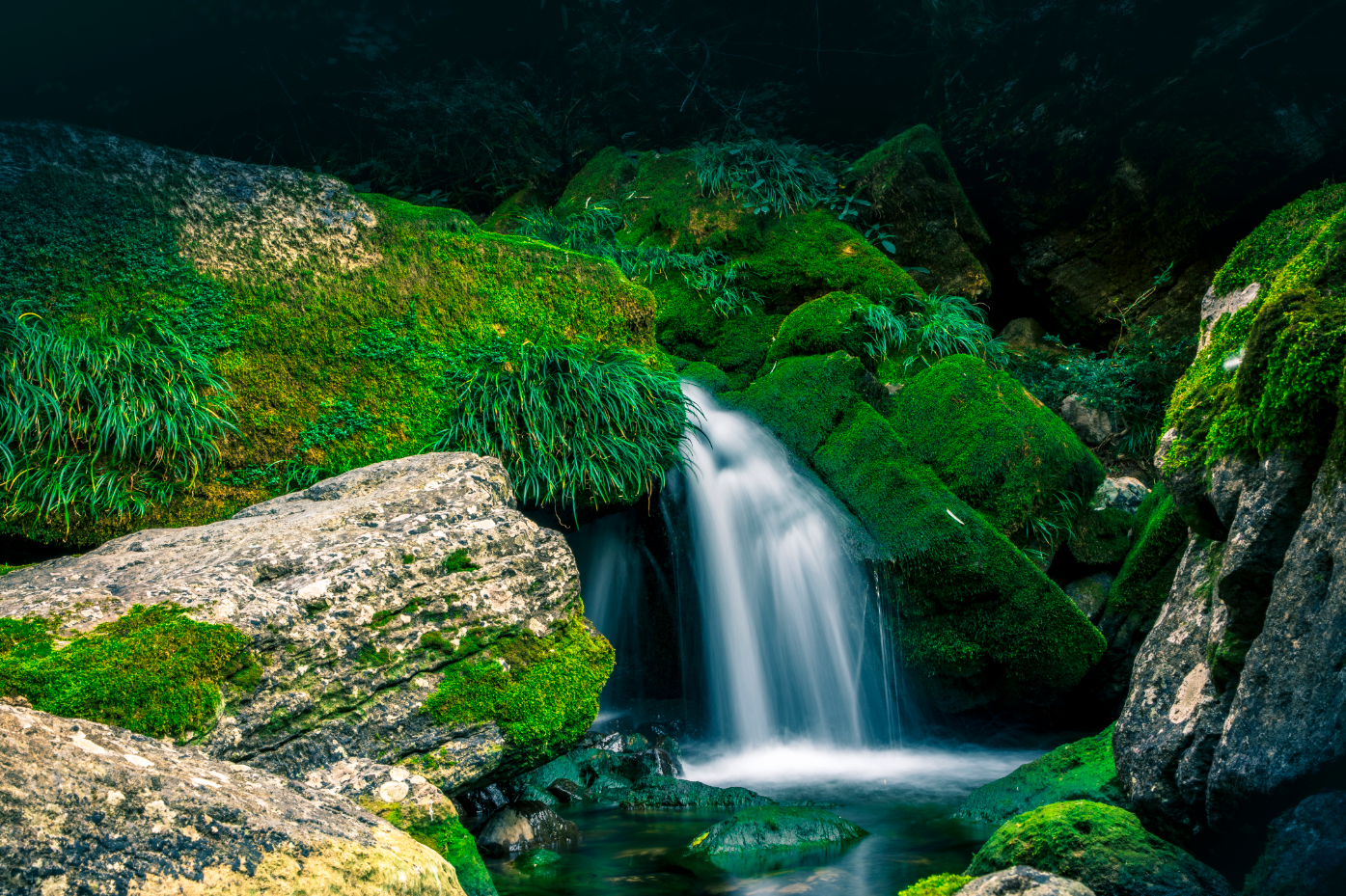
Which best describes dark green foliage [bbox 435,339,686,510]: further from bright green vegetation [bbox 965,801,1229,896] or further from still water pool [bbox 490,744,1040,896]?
bright green vegetation [bbox 965,801,1229,896]

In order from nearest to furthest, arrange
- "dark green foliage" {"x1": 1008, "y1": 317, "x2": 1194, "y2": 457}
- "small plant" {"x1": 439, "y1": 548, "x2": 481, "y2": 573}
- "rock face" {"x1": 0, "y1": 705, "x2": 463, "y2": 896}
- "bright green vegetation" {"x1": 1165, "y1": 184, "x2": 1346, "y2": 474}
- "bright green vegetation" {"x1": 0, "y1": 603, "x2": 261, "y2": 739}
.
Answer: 1. "rock face" {"x1": 0, "y1": 705, "x2": 463, "y2": 896}
2. "bright green vegetation" {"x1": 1165, "y1": 184, "x2": 1346, "y2": 474}
3. "bright green vegetation" {"x1": 0, "y1": 603, "x2": 261, "y2": 739}
4. "small plant" {"x1": 439, "y1": 548, "x2": 481, "y2": 573}
5. "dark green foliage" {"x1": 1008, "y1": 317, "x2": 1194, "y2": 457}

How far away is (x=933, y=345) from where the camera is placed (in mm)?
7770

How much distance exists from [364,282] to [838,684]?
4.66 m

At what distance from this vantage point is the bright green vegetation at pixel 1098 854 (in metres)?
2.68

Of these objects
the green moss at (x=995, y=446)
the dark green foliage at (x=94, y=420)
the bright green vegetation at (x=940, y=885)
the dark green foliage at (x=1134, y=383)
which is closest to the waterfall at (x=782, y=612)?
the green moss at (x=995, y=446)

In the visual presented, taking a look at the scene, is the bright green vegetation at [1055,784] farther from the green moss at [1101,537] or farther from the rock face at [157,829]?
the rock face at [157,829]

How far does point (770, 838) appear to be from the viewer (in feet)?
12.4

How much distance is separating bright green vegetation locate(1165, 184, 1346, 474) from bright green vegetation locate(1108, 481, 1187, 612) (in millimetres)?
2040

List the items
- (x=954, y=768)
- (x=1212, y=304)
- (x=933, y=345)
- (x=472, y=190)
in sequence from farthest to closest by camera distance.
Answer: (x=472, y=190) → (x=933, y=345) → (x=954, y=768) → (x=1212, y=304)

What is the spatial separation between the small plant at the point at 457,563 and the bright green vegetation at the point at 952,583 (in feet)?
10.5

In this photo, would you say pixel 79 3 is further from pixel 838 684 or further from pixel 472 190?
pixel 838 684

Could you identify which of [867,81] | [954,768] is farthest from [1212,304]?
[867,81]

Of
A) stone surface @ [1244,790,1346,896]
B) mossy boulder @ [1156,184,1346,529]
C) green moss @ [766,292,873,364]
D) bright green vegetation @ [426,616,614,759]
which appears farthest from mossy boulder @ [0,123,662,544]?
stone surface @ [1244,790,1346,896]

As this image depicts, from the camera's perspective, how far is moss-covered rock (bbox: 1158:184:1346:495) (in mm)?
2472
